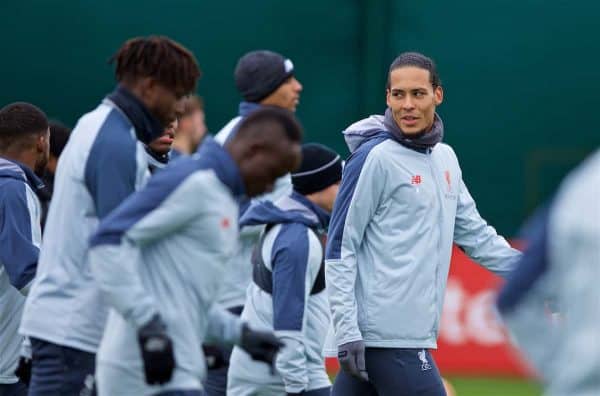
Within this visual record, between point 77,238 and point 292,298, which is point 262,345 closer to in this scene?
point 77,238

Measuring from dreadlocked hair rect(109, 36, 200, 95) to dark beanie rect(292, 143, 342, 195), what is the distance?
78.6 inches

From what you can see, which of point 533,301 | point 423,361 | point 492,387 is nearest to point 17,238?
point 423,361

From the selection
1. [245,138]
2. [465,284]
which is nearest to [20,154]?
[245,138]

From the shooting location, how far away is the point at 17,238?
613 centimetres

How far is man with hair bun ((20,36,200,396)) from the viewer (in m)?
4.90

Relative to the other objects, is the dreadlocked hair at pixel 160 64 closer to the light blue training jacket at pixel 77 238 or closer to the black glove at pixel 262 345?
the light blue training jacket at pixel 77 238

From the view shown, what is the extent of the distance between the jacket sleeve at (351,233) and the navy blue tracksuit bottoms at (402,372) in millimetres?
162

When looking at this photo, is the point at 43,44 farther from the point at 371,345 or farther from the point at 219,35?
the point at 371,345

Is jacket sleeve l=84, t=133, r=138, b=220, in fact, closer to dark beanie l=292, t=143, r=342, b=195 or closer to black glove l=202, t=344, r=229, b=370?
black glove l=202, t=344, r=229, b=370

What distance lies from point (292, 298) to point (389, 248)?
55cm

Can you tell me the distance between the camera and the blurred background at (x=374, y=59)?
14.7 m

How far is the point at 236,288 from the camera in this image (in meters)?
7.66

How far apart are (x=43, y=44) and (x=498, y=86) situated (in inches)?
180

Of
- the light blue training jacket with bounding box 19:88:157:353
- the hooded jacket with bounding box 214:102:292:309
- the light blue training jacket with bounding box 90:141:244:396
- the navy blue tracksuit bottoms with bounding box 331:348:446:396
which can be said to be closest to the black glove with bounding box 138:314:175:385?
the light blue training jacket with bounding box 90:141:244:396
